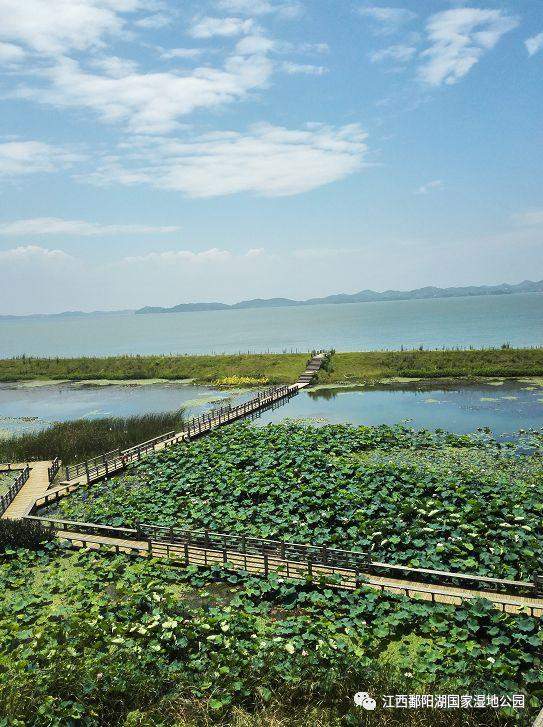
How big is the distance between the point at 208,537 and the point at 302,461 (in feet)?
29.6

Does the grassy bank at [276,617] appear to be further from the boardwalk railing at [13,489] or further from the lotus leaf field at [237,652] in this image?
the boardwalk railing at [13,489]

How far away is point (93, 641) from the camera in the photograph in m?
13.0

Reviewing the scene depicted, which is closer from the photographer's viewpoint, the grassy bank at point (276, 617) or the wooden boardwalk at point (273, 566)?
the grassy bank at point (276, 617)

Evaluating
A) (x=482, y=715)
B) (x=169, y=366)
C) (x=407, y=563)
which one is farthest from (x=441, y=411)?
(x=169, y=366)

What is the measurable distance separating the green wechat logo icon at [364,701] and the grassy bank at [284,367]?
4638cm

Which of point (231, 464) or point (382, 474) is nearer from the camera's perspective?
point (382, 474)

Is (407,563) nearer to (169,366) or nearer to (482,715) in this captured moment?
(482,715)

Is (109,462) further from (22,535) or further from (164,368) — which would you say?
(164,368)

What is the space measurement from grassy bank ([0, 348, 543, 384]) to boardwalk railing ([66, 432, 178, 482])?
2741 centimetres

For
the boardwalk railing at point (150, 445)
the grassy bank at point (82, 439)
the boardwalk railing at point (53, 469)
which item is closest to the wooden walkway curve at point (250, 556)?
the boardwalk railing at point (53, 469)

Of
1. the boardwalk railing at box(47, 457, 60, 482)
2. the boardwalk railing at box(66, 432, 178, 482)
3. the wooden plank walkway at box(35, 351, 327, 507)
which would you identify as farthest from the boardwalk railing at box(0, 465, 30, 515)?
the boardwalk railing at box(66, 432, 178, 482)

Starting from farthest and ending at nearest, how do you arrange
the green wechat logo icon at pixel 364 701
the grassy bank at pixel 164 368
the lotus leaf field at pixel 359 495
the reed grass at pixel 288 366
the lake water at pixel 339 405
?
1. the grassy bank at pixel 164 368
2. the reed grass at pixel 288 366
3. the lake water at pixel 339 405
4. the lotus leaf field at pixel 359 495
5. the green wechat logo icon at pixel 364 701

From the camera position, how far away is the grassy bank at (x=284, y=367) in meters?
56.8

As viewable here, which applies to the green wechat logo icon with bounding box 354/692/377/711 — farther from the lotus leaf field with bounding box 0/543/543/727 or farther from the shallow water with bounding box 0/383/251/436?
the shallow water with bounding box 0/383/251/436
